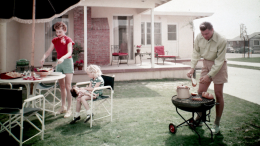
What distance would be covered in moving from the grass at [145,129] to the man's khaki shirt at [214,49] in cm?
99

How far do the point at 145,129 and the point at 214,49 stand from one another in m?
1.60

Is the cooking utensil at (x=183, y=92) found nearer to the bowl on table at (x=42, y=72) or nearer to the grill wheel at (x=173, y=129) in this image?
the grill wheel at (x=173, y=129)

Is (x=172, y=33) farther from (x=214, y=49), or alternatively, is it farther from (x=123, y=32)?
(x=214, y=49)

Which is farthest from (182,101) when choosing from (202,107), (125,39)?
(125,39)

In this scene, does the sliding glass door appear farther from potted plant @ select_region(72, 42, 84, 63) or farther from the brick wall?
potted plant @ select_region(72, 42, 84, 63)

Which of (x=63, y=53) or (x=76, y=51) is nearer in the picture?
(x=63, y=53)

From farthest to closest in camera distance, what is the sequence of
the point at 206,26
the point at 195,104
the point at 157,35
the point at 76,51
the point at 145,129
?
the point at 157,35
the point at 76,51
the point at 145,129
the point at 206,26
the point at 195,104

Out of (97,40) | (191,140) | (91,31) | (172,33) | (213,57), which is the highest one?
(172,33)

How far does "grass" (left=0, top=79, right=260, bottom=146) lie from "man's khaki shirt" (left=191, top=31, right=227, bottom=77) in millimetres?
986

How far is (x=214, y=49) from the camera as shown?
2994 mm

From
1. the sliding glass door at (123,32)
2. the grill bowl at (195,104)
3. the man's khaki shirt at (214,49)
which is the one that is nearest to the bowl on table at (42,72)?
the grill bowl at (195,104)

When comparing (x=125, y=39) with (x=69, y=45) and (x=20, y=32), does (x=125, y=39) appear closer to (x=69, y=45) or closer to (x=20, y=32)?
(x=20, y=32)

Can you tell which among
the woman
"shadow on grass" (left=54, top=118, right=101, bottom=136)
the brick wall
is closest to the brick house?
the brick wall

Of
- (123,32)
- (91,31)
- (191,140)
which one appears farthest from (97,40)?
(191,140)
